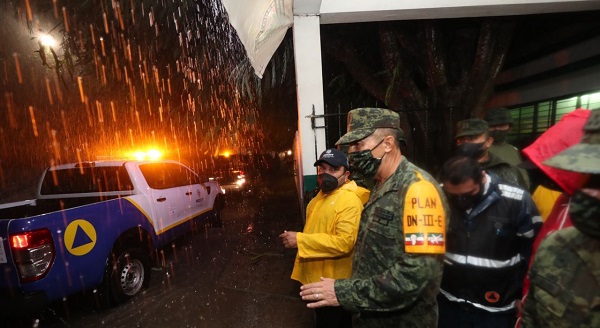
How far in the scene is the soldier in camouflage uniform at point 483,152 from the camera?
255cm

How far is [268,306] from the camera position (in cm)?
394

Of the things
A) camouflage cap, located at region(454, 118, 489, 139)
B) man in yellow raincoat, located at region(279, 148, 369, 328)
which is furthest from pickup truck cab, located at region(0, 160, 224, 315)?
camouflage cap, located at region(454, 118, 489, 139)

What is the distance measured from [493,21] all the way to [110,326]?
25.0 feet

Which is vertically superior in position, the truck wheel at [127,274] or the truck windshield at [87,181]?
the truck windshield at [87,181]

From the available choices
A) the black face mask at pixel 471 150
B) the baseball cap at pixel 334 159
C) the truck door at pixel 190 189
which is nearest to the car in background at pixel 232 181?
the truck door at pixel 190 189

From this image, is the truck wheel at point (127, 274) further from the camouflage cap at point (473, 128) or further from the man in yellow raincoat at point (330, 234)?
the camouflage cap at point (473, 128)

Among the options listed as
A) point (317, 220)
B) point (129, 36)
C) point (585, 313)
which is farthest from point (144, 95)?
point (585, 313)

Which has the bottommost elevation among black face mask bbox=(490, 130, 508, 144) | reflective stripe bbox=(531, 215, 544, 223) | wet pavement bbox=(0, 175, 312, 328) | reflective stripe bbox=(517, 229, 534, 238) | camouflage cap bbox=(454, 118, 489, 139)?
wet pavement bbox=(0, 175, 312, 328)

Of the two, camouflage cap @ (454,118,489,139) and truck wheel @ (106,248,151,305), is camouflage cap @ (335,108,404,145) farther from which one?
truck wheel @ (106,248,151,305)

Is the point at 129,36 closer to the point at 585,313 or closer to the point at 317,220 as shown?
the point at 317,220

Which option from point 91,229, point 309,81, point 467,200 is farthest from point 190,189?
point 467,200

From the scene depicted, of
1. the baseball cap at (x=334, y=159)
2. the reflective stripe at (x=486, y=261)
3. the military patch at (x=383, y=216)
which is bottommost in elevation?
the reflective stripe at (x=486, y=261)

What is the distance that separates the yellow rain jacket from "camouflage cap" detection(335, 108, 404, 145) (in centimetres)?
78

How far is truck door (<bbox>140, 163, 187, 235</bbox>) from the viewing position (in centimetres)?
491
